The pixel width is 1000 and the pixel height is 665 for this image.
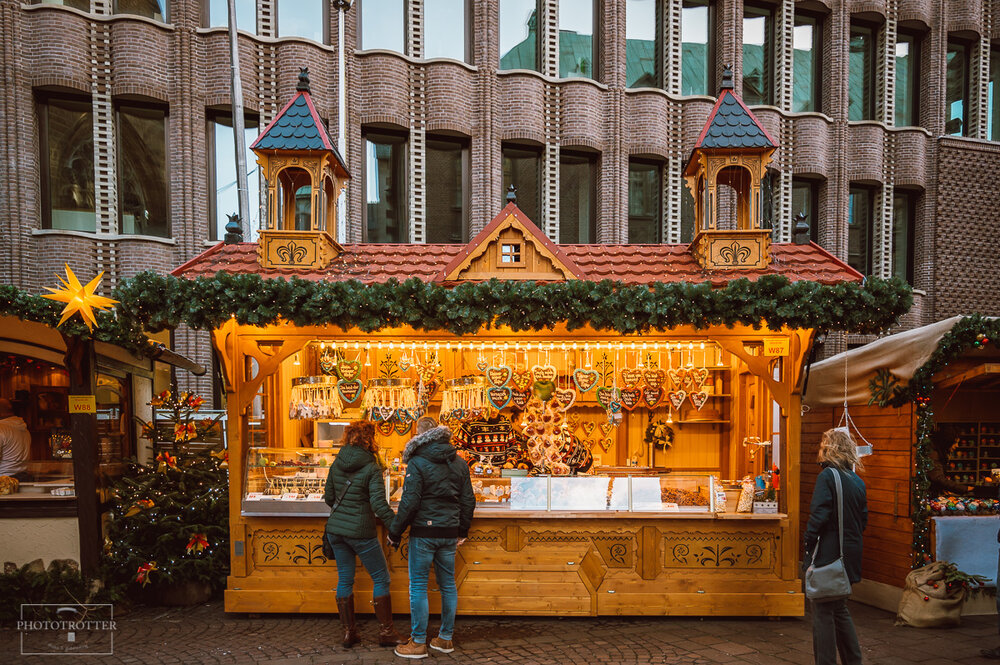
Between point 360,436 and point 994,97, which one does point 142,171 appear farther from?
point 994,97

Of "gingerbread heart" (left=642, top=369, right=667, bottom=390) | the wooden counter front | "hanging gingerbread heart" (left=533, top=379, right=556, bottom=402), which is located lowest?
the wooden counter front

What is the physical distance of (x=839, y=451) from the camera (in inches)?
183

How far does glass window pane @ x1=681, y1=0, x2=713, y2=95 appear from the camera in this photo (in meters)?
14.1

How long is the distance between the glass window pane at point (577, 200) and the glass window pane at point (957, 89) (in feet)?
30.2

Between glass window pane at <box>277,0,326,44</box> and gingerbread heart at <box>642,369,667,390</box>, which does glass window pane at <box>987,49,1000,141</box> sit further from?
glass window pane at <box>277,0,326,44</box>

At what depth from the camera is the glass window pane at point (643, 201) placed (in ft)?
45.8

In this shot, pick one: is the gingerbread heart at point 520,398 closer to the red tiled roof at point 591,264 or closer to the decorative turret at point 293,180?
the red tiled roof at point 591,264

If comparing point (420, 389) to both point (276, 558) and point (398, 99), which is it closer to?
point (276, 558)

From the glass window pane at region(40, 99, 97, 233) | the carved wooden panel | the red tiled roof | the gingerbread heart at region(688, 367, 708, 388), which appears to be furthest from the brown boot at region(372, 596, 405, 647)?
the glass window pane at region(40, 99, 97, 233)

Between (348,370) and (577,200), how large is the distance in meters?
8.05

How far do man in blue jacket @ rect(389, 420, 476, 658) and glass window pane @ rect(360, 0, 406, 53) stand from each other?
401 inches

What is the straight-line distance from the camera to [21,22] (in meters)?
11.1

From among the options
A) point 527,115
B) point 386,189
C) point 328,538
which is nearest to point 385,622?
point 328,538

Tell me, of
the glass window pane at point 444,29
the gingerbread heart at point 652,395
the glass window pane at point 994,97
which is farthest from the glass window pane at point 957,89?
the gingerbread heart at point 652,395
